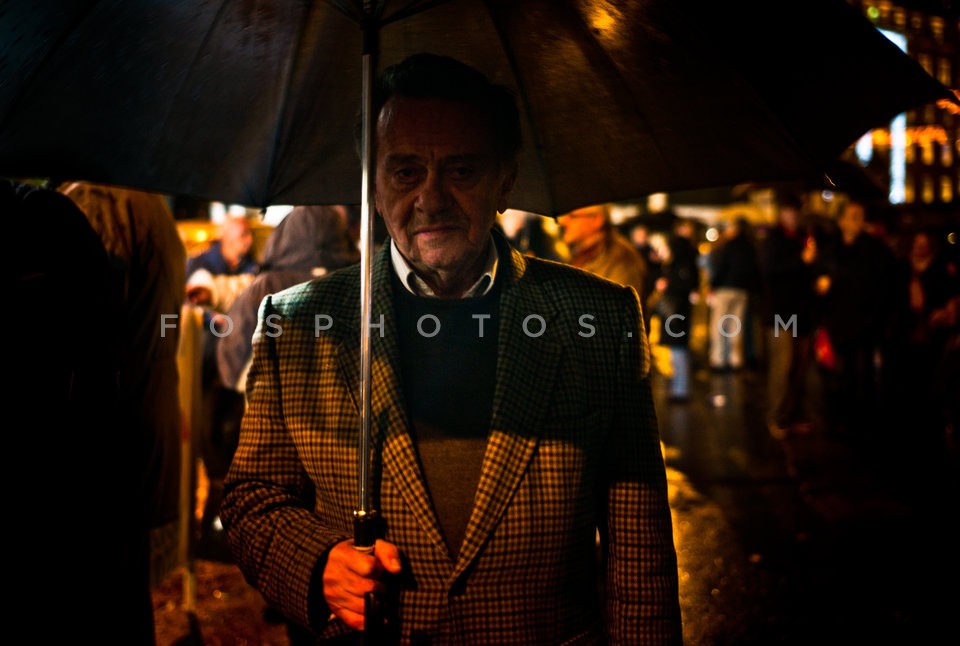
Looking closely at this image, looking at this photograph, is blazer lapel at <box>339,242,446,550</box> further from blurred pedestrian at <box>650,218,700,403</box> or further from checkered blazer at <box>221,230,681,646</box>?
blurred pedestrian at <box>650,218,700,403</box>

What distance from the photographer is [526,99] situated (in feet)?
8.68

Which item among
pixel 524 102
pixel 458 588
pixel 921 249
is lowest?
pixel 458 588

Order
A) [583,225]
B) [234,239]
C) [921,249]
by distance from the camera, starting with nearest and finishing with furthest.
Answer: [583,225] < [234,239] < [921,249]

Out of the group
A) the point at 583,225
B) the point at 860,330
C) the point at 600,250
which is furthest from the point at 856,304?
the point at 583,225

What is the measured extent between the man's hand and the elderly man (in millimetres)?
28

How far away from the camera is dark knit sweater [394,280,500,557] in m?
2.20

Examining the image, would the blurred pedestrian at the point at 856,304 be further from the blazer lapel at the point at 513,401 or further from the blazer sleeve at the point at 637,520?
the blazer lapel at the point at 513,401

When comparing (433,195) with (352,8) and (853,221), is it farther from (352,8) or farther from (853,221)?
(853,221)

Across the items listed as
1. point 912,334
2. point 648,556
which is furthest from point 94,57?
point 912,334

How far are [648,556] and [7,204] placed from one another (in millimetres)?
1890

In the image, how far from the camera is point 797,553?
626cm

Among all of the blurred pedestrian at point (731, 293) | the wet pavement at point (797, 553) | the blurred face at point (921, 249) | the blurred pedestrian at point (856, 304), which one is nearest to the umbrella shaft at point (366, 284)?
the wet pavement at point (797, 553)

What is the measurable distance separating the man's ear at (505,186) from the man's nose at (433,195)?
0.65ft

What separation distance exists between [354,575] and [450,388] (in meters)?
0.55
